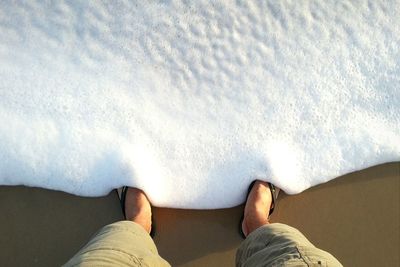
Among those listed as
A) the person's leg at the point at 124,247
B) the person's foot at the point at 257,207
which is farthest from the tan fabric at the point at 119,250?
the person's foot at the point at 257,207

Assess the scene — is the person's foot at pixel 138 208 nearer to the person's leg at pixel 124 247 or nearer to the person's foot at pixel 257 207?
the person's leg at pixel 124 247

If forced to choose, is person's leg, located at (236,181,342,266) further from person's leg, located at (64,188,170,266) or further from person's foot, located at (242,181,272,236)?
person's leg, located at (64,188,170,266)

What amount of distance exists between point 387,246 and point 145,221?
2.31ft

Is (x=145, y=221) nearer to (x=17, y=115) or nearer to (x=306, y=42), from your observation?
(x=17, y=115)

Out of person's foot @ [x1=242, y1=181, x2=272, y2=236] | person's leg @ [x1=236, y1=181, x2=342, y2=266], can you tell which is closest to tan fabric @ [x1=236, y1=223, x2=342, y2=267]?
person's leg @ [x1=236, y1=181, x2=342, y2=266]

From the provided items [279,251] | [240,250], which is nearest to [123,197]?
[240,250]

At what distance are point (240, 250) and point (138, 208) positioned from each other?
31cm

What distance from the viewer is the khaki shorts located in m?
0.74

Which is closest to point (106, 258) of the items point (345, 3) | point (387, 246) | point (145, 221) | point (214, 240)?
point (145, 221)

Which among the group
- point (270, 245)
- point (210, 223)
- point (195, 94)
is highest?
point (195, 94)

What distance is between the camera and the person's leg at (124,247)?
74 cm

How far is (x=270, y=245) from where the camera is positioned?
85cm

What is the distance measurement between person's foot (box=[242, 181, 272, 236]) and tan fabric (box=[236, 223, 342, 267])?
13cm

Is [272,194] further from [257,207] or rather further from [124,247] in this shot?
[124,247]
